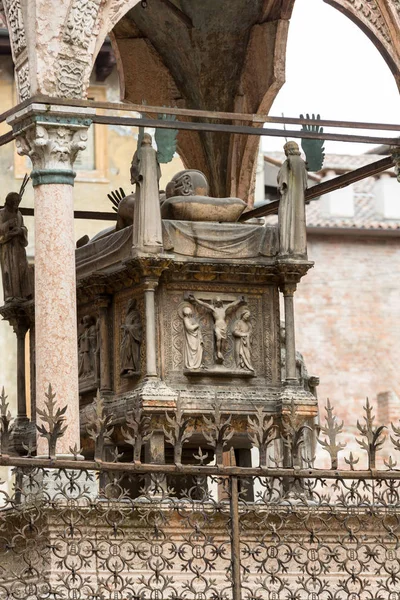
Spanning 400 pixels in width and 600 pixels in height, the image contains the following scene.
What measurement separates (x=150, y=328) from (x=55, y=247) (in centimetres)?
131

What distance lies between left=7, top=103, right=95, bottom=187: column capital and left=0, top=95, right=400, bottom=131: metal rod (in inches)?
2.2

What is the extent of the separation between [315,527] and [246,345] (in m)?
2.24

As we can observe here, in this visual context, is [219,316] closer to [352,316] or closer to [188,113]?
[188,113]

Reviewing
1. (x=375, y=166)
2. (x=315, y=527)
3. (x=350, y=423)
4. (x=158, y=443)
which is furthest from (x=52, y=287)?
(x=350, y=423)

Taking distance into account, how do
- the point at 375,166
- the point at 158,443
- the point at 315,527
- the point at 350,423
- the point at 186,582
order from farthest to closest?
the point at 350,423 < the point at 375,166 < the point at 158,443 < the point at 315,527 < the point at 186,582

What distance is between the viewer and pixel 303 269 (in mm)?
15961

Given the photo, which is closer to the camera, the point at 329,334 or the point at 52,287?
the point at 52,287

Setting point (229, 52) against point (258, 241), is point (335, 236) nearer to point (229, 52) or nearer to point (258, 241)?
point (229, 52)

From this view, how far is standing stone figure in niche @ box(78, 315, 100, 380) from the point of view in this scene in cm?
1650

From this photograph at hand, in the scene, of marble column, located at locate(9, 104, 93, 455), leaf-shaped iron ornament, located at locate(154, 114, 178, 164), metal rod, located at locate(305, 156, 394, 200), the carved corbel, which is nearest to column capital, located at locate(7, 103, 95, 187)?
marble column, located at locate(9, 104, 93, 455)

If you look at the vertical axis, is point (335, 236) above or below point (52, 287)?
above

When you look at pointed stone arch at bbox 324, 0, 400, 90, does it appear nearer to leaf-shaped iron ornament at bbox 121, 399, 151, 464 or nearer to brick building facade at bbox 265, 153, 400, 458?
leaf-shaped iron ornament at bbox 121, 399, 151, 464

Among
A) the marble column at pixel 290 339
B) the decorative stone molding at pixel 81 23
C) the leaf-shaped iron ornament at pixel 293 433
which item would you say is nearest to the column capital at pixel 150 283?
the marble column at pixel 290 339

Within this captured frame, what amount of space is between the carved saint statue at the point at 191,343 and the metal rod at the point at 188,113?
162cm
